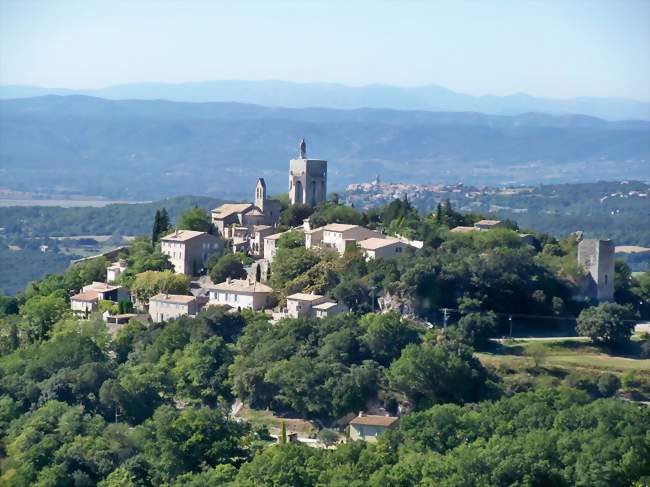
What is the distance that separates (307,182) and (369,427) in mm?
19597

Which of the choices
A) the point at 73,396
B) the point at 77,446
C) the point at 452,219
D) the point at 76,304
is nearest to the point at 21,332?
the point at 76,304

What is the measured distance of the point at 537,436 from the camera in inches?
1369

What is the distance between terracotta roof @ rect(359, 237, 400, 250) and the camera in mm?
48344

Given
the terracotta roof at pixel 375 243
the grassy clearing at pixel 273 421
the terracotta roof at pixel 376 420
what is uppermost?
the terracotta roof at pixel 375 243

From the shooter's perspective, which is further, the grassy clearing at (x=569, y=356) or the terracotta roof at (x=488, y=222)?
the terracotta roof at (x=488, y=222)

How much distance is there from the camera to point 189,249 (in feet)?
166

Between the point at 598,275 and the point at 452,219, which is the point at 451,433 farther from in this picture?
the point at 452,219

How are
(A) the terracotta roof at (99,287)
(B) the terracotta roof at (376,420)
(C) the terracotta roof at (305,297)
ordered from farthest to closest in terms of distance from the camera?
(A) the terracotta roof at (99,287) → (C) the terracotta roof at (305,297) → (B) the terracotta roof at (376,420)

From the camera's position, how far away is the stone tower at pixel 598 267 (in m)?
47.2

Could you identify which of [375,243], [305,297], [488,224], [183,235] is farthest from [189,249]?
[488,224]

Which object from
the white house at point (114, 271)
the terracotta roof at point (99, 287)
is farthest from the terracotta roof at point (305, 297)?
the white house at point (114, 271)

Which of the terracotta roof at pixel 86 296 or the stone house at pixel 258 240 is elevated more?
the stone house at pixel 258 240

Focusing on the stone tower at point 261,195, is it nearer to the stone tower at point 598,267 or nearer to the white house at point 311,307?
the white house at point 311,307

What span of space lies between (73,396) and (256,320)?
614 centimetres
